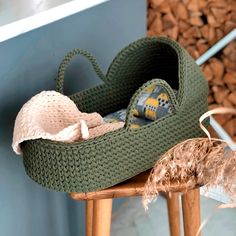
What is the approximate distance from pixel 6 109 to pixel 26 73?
3.8 inches

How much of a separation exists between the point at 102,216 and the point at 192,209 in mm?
195

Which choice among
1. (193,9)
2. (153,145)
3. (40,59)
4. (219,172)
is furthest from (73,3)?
(193,9)

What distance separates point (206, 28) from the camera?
5.89ft

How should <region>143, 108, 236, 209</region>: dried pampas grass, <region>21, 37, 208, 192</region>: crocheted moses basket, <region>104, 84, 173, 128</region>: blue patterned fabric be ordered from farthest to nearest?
1. <region>104, 84, 173, 128</region>: blue patterned fabric
2. <region>21, 37, 208, 192</region>: crocheted moses basket
3. <region>143, 108, 236, 209</region>: dried pampas grass

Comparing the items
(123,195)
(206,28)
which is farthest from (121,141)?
(206,28)

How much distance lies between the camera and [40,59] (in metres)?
1.21

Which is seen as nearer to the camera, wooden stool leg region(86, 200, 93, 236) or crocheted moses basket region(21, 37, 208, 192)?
crocheted moses basket region(21, 37, 208, 192)

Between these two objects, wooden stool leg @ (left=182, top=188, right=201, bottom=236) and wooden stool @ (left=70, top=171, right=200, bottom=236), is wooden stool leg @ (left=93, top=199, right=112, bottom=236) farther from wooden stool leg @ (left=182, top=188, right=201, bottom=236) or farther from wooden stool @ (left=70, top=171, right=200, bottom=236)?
wooden stool leg @ (left=182, top=188, right=201, bottom=236)

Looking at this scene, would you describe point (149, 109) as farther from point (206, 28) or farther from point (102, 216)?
point (206, 28)

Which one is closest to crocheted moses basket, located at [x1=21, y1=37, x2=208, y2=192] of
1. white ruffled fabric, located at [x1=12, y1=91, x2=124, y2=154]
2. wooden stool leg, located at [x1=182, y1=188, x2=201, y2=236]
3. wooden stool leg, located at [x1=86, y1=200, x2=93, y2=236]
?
white ruffled fabric, located at [x1=12, y1=91, x2=124, y2=154]

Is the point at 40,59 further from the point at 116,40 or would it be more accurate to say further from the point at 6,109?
the point at 116,40

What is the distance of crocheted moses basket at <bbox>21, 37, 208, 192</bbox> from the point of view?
90 centimetres

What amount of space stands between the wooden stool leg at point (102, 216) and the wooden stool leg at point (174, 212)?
0.31 metres

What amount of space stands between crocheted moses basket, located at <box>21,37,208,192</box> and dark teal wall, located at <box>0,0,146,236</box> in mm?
134
